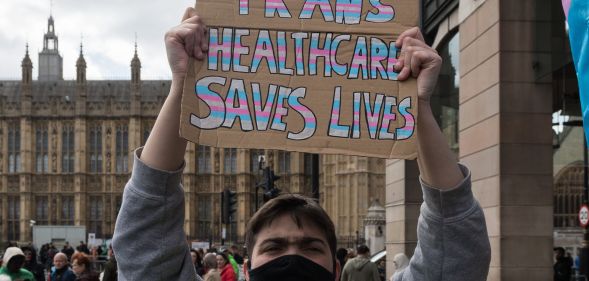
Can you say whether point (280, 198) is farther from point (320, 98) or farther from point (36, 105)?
point (36, 105)

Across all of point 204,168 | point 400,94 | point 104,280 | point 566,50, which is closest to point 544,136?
point 566,50

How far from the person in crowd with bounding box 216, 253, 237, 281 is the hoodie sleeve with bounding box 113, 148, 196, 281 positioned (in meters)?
8.42

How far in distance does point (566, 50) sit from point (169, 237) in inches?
317

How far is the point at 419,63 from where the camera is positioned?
2.01m

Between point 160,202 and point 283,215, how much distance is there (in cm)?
27

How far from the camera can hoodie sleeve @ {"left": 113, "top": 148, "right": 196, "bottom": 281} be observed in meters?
1.91

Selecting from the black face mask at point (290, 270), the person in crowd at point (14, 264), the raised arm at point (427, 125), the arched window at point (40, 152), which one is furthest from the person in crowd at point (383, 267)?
the arched window at point (40, 152)

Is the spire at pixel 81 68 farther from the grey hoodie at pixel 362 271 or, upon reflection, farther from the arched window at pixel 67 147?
the grey hoodie at pixel 362 271

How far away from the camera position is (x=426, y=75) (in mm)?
2008

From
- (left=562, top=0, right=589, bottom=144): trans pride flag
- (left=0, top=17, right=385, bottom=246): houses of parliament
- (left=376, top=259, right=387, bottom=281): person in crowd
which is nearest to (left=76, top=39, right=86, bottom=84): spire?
(left=0, top=17, right=385, bottom=246): houses of parliament

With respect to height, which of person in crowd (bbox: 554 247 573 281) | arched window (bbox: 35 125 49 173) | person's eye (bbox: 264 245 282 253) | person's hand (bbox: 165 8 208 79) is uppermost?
arched window (bbox: 35 125 49 173)

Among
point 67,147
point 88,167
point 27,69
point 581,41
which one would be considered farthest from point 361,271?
point 27,69

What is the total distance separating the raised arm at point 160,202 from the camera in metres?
1.91

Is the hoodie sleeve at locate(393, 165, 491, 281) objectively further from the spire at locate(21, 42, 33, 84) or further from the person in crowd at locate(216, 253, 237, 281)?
the spire at locate(21, 42, 33, 84)
